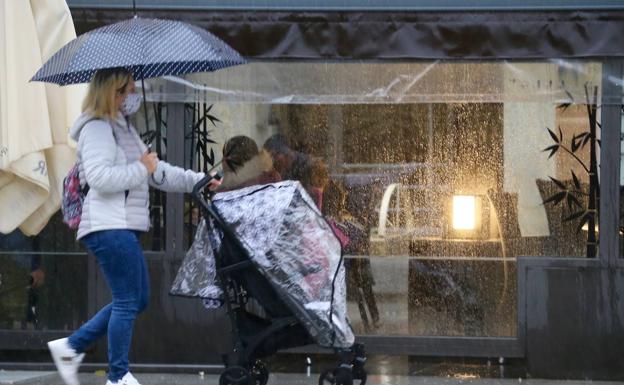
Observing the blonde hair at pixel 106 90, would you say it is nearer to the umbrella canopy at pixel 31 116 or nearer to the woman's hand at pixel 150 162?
the woman's hand at pixel 150 162

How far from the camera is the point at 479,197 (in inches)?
311

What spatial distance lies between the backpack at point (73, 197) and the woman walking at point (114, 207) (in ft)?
0.17

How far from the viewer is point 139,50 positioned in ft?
19.1

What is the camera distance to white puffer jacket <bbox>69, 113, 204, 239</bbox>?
581 cm

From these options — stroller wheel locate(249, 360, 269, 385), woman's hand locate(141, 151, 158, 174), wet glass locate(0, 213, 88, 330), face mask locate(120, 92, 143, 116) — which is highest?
face mask locate(120, 92, 143, 116)

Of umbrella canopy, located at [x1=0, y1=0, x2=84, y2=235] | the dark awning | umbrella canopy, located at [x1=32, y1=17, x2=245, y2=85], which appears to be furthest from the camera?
the dark awning

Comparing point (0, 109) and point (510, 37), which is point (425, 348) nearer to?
point (510, 37)

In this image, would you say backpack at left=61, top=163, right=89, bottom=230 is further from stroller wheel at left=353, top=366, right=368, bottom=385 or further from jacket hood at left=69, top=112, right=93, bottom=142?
stroller wheel at left=353, top=366, right=368, bottom=385

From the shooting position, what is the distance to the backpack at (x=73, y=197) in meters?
6.01

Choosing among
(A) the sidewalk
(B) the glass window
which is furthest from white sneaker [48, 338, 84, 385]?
(B) the glass window

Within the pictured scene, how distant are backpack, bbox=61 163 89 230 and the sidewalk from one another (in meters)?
1.65

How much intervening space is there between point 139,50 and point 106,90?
0.33 meters

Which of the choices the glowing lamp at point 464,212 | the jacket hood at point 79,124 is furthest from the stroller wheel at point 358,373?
the glowing lamp at point 464,212

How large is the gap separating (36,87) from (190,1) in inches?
51.7
